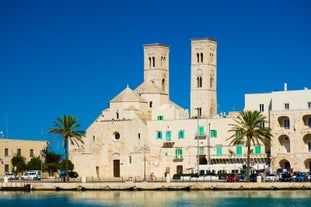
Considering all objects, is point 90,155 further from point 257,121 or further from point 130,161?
point 257,121

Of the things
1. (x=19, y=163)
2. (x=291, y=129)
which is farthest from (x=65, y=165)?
(x=291, y=129)

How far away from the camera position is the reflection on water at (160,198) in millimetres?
A: 78375

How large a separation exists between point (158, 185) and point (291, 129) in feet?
63.6

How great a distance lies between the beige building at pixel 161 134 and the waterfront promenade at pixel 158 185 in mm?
12275

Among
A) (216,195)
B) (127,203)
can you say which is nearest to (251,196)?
(216,195)

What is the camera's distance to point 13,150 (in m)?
120

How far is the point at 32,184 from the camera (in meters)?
96.6

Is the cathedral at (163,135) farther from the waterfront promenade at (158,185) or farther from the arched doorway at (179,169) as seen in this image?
the waterfront promenade at (158,185)

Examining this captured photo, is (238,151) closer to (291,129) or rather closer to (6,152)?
(291,129)

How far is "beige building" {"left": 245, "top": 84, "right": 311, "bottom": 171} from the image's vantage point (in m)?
102

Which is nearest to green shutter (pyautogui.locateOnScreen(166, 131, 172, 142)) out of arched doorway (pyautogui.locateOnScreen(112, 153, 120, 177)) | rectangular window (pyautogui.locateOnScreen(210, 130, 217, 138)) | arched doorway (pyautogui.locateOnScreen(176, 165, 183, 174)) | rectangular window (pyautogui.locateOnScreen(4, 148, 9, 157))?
arched doorway (pyautogui.locateOnScreen(176, 165, 183, 174))

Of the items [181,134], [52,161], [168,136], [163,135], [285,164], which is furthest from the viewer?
[52,161]

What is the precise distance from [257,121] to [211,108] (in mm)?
24139

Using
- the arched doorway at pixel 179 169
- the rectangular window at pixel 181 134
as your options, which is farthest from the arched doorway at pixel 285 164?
the rectangular window at pixel 181 134
